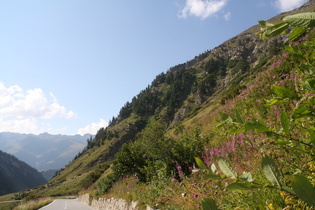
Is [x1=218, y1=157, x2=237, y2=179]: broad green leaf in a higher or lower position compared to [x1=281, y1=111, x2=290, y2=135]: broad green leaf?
lower

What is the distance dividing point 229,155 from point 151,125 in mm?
5618

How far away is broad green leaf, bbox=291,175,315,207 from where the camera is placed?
1.67ft

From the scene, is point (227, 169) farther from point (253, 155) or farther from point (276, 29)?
point (253, 155)

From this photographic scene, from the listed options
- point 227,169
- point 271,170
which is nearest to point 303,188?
point 271,170

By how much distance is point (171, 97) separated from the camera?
142 metres

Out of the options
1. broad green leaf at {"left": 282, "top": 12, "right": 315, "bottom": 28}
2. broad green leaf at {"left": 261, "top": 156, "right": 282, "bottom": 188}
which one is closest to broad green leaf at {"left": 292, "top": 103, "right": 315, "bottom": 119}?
broad green leaf at {"left": 261, "top": 156, "right": 282, "bottom": 188}

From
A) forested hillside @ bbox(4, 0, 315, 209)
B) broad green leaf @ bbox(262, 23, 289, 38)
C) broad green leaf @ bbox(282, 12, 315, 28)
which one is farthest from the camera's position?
forested hillside @ bbox(4, 0, 315, 209)

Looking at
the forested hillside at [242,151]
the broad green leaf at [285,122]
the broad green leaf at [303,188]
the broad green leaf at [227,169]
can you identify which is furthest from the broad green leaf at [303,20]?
the broad green leaf at [227,169]

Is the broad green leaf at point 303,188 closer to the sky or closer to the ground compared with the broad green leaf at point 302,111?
closer to the ground

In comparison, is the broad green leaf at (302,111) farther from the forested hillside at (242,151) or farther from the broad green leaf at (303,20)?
the broad green leaf at (303,20)

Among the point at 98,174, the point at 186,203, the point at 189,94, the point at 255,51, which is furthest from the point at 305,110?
the point at 255,51

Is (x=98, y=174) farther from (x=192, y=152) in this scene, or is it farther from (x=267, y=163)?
(x=267, y=163)

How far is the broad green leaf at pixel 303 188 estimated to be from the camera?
0.51 m

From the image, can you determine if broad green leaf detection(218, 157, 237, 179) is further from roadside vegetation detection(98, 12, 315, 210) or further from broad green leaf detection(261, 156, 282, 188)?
broad green leaf detection(261, 156, 282, 188)
